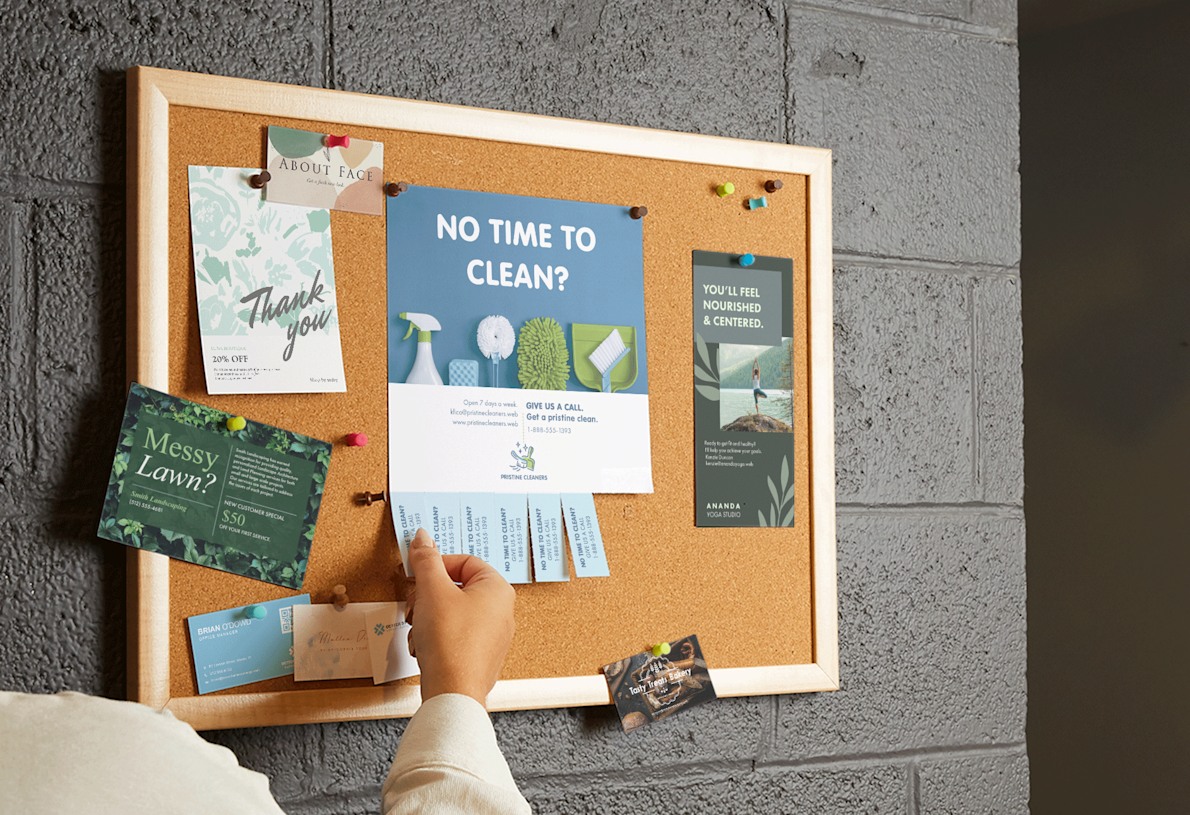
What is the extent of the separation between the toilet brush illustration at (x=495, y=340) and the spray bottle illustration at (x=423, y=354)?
0.17ft

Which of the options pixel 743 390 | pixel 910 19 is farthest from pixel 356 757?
pixel 910 19

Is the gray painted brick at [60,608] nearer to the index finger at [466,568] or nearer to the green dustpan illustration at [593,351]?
the index finger at [466,568]

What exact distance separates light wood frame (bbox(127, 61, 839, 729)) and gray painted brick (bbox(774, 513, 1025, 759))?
0.14ft

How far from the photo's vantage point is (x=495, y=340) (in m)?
1.17

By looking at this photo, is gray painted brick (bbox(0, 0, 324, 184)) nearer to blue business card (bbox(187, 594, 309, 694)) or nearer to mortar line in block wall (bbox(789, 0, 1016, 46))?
blue business card (bbox(187, 594, 309, 694))

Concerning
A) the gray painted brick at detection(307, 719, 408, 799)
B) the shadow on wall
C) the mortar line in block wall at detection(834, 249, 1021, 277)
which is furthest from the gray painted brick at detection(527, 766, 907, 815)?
the shadow on wall

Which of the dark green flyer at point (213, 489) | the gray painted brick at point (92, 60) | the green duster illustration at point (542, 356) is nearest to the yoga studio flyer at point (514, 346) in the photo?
the green duster illustration at point (542, 356)

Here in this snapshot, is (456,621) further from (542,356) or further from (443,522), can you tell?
A: (542,356)

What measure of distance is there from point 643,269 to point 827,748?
59cm

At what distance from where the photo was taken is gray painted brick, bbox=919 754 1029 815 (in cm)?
135

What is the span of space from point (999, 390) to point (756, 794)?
59cm

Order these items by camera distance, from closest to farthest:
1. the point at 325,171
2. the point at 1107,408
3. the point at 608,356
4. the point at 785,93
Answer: the point at 325,171 < the point at 608,356 < the point at 785,93 < the point at 1107,408

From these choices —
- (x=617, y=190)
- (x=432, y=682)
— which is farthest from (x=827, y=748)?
(x=617, y=190)

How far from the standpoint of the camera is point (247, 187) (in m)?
1.08
